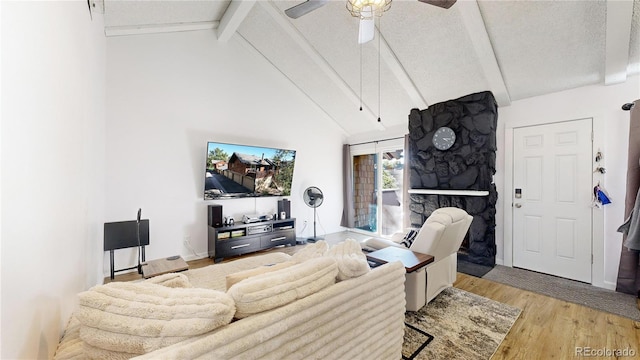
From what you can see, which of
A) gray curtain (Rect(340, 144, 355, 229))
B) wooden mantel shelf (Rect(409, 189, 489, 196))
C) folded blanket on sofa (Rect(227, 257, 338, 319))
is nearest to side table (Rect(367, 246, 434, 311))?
folded blanket on sofa (Rect(227, 257, 338, 319))

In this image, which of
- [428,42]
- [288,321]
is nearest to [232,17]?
[428,42]

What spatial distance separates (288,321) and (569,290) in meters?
3.49

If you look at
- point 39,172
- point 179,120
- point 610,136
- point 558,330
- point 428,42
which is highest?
point 428,42

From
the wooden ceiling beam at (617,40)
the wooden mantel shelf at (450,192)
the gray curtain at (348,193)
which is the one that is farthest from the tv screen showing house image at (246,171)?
the wooden ceiling beam at (617,40)

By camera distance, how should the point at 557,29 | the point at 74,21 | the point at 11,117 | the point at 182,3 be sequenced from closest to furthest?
1. the point at 11,117
2. the point at 74,21
3. the point at 557,29
4. the point at 182,3

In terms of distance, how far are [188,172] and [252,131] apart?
124 centimetres

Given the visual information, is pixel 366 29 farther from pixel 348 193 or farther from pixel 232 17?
pixel 348 193

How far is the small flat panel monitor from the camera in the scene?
2703mm

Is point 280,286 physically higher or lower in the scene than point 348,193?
lower

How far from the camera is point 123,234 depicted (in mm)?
2777

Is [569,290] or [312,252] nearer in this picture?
[312,252]

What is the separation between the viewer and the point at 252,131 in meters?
4.20

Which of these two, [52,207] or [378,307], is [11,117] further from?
[378,307]

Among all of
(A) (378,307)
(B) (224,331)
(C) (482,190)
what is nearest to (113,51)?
(B) (224,331)
